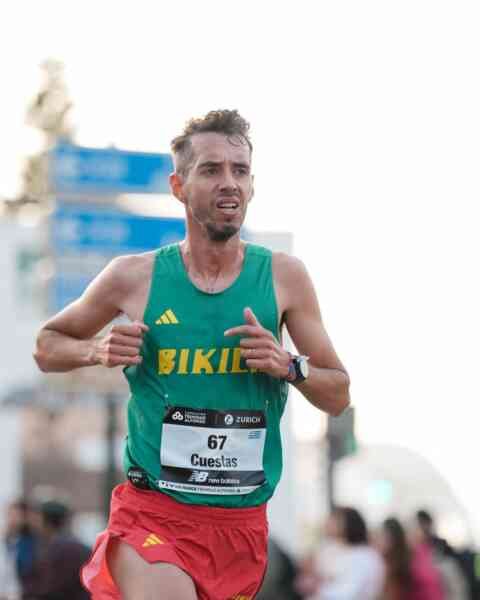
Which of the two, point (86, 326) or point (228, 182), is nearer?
point (228, 182)

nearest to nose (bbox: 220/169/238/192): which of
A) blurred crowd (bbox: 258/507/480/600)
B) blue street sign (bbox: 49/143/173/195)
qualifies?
blurred crowd (bbox: 258/507/480/600)

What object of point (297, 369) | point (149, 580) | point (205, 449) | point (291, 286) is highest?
point (291, 286)

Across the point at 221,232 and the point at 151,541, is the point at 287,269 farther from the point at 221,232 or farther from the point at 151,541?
the point at 151,541

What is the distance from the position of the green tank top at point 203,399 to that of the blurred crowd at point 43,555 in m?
7.45

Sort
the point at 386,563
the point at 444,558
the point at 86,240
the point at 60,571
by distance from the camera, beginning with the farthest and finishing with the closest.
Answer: the point at 86,240 → the point at 60,571 → the point at 444,558 → the point at 386,563

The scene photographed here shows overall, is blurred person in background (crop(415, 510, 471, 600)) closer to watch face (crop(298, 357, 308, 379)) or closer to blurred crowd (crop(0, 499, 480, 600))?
blurred crowd (crop(0, 499, 480, 600))

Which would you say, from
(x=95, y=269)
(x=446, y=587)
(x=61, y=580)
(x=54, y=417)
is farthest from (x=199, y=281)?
(x=54, y=417)

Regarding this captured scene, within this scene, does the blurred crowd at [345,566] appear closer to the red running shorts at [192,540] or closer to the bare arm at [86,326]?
the red running shorts at [192,540]

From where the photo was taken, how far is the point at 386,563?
11.8 meters

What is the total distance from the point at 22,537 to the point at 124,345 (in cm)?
1035

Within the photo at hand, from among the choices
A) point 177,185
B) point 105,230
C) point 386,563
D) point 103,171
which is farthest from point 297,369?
point 105,230

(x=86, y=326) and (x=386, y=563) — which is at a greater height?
(x=86, y=326)

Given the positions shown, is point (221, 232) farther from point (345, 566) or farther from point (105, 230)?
point (105, 230)

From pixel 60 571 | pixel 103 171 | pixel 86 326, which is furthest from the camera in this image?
pixel 103 171
